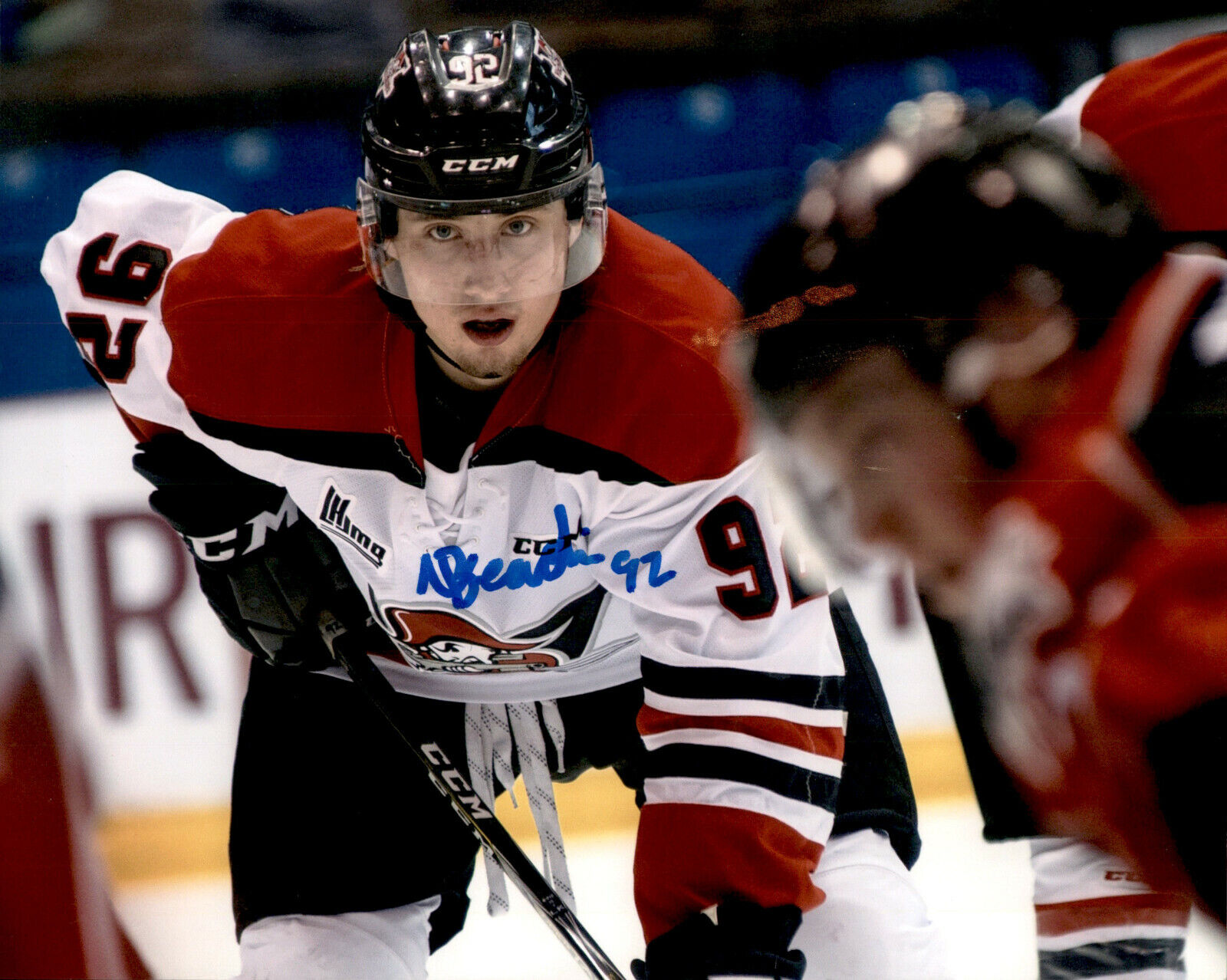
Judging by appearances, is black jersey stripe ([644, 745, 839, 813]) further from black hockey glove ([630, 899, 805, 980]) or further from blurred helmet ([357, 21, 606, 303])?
blurred helmet ([357, 21, 606, 303])

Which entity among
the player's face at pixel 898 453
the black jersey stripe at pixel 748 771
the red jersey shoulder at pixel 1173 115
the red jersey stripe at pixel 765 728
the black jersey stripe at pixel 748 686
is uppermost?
the red jersey shoulder at pixel 1173 115

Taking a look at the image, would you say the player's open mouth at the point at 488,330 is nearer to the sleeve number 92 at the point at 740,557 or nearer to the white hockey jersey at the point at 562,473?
the white hockey jersey at the point at 562,473

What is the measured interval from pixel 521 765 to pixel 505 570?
28 cm

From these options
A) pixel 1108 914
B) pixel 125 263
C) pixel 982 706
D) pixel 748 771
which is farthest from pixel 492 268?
pixel 1108 914

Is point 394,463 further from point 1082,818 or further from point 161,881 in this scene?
point 1082,818

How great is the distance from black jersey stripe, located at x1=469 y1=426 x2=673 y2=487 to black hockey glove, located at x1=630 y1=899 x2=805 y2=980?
0.40m

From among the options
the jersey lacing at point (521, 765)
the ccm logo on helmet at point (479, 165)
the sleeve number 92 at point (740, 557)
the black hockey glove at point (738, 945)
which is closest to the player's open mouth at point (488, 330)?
the ccm logo on helmet at point (479, 165)

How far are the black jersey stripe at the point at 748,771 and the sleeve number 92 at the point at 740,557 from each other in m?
0.13

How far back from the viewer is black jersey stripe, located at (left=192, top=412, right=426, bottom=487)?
124 centimetres

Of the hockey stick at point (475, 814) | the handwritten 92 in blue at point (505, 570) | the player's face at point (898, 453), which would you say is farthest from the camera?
the hockey stick at point (475, 814)

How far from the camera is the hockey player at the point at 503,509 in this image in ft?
3.76

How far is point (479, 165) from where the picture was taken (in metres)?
1.12

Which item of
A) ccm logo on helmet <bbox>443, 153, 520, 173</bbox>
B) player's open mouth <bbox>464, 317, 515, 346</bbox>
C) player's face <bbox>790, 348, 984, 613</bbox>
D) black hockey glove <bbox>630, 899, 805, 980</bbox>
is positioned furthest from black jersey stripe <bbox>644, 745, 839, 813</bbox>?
ccm logo on helmet <bbox>443, 153, 520, 173</bbox>

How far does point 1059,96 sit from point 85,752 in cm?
115
